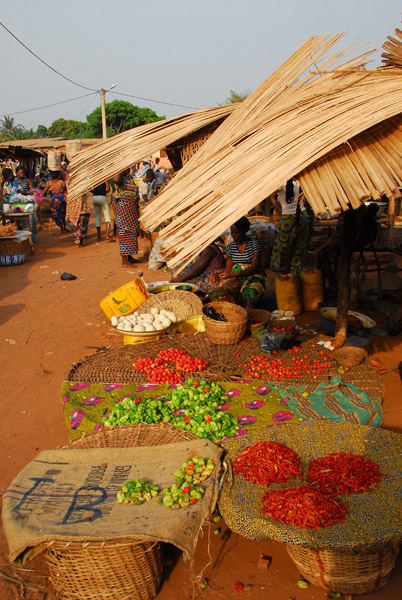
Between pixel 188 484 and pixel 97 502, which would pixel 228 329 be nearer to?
pixel 188 484

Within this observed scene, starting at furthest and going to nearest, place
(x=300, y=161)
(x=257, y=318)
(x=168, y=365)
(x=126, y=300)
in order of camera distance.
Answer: (x=126, y=300) → (x=257, y=318) → (x=168, y=365) → (x=300, y=161)

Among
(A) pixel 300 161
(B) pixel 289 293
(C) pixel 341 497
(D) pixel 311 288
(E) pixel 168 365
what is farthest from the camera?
(D) pixel 311 288

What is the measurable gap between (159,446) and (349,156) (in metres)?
2.25

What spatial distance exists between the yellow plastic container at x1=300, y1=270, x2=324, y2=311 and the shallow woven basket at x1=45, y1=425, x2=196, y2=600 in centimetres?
454

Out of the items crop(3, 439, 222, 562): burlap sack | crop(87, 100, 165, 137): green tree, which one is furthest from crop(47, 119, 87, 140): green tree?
crop(3, 439, 222, 562): burlap sack

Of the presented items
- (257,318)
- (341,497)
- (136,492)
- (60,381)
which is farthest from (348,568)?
(60,381)

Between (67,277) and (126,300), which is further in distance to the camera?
(67,277)

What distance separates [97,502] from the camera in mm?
2584

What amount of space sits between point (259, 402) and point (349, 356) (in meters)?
1.08

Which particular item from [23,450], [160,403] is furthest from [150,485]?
[23,450]

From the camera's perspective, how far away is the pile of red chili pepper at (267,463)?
2.68 meters

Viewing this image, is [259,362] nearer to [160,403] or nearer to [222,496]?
[160,403]

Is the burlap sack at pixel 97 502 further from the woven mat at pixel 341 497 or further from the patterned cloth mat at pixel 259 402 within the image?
the patterned cloth mat at pixel 259 402

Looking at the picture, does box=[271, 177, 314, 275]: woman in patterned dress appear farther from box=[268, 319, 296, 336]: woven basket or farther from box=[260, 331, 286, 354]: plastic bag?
box=[260, 331, 286, 354]: plastic bag
